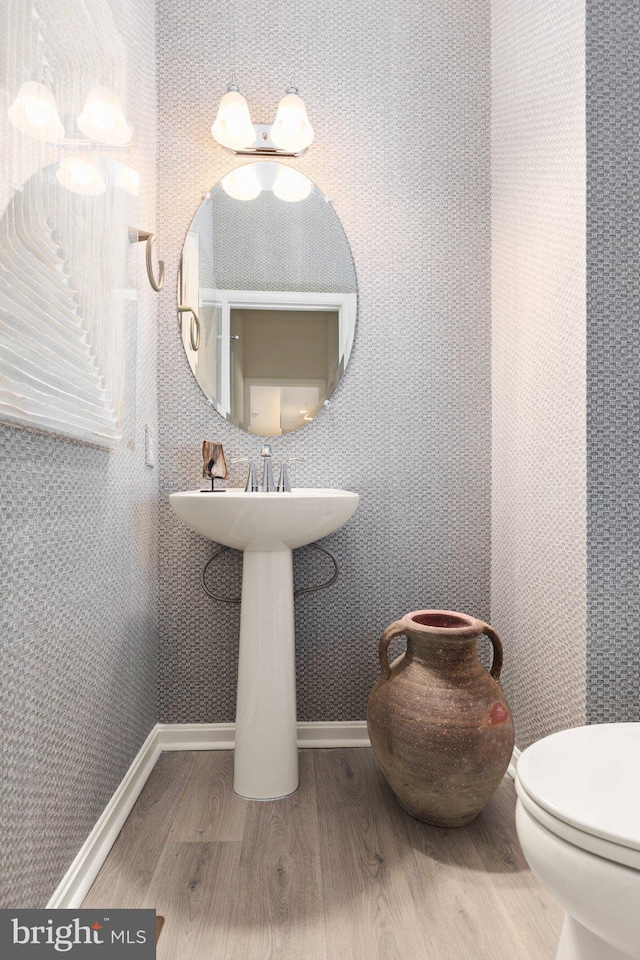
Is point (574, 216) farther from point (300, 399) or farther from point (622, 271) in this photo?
point (300, 399)

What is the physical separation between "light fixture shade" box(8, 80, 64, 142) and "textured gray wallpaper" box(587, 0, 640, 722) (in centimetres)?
114

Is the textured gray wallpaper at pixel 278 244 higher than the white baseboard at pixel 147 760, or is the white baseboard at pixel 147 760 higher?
the textured gray wallpaper at pixel 278 244

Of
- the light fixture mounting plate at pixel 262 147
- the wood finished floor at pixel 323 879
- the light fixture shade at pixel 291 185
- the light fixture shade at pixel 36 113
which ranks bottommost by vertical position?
the wood finished floor at pixel 323 879

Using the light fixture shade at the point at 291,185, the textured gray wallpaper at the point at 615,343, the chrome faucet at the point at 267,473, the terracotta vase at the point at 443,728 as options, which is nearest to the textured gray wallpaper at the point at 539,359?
the textured gray wallpaper at the point at 615,343

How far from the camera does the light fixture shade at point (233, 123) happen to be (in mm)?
1704

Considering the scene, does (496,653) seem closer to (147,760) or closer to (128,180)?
(147,760)

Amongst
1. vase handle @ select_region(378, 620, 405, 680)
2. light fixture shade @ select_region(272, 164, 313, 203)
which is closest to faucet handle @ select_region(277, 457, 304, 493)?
vase handle @ select_region(378, 620, 405, 680)

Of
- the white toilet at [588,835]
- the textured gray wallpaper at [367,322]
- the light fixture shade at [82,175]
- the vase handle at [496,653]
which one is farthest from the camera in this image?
the textured gray wallpaper at [367,322]

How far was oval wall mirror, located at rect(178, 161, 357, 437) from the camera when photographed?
181 centimetres

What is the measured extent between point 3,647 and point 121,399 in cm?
67

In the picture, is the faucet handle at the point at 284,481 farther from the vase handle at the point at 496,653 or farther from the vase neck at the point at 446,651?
the vase handle at the point at 496,653

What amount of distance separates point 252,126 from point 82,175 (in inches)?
35.2

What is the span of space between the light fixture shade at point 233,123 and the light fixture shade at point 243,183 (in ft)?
0.23

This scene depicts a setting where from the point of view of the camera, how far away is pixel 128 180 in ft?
4.70
